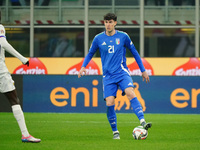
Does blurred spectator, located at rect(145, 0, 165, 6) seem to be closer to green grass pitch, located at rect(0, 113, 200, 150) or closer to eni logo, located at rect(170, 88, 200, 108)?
eni logo, located at rect(170, 88, 200, 108)

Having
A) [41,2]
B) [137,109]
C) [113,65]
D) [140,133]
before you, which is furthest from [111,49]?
[41,2]

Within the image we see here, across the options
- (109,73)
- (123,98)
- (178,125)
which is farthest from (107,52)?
(123,98)

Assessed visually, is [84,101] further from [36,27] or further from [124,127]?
[36,27]

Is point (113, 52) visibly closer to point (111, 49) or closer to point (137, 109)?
point (111, 49)

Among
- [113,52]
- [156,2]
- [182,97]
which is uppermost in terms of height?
[156,2]

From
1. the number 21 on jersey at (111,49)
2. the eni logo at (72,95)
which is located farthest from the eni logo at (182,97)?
the number 21 on jersey at (111,49)

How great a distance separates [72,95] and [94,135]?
267 inches

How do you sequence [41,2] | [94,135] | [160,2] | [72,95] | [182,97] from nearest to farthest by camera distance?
[94,135], [182,97], [72,95], [160,2], [41,2]

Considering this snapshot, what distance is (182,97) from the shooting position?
1661 centimetres

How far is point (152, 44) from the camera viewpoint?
22.9 metres

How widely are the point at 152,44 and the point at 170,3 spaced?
70.5 inches

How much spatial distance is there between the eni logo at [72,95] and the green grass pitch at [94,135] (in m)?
2.07

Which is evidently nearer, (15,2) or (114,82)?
(114,82)

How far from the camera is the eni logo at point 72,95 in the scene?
16766 mm
